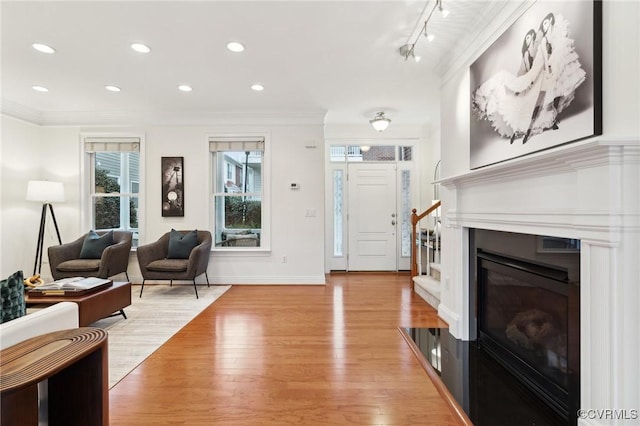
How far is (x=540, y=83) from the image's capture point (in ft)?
5.38

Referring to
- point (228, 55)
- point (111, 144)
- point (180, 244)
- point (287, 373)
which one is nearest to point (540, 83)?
point (287, 373)

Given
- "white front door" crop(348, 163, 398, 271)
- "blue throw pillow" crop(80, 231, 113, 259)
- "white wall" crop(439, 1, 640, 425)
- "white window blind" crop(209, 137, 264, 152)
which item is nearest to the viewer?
"white wall" crop(439, 1, 640, 425)

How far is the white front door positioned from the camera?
18.5 feet

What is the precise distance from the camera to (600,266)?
1.26 m

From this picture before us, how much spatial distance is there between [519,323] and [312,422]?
1443 mm

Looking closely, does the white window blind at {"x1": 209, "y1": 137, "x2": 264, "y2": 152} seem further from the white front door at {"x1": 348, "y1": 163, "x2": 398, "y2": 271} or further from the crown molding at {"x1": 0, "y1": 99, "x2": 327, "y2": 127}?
the white front door at {"x1": 348, "y1": 163, "x2": 398, "y2": 271}

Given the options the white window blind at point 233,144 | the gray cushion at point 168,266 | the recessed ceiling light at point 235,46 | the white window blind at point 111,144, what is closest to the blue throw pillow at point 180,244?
the gray cushion at point 168,266

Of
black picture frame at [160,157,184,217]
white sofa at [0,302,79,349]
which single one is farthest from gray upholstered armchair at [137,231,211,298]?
white sofa at [0,302,79,349]

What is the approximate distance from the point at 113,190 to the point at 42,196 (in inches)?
33.9

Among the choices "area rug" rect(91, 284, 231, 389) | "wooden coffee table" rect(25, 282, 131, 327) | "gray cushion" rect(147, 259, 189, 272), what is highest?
"gray cushion" rect(147, 259, 189, 272)

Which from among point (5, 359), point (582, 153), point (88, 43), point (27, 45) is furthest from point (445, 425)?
point (27, 45)

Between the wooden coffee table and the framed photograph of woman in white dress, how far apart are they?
11.1 feet

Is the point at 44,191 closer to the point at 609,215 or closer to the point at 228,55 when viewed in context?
the point at 228,55

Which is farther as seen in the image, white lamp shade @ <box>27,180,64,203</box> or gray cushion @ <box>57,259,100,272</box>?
white lamp shade @ <box>27,180,64,203</box>
